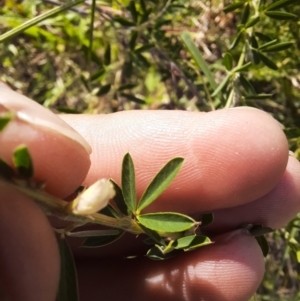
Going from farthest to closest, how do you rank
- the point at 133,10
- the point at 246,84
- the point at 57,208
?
1. the point at 133,10
2. the point at 246,84
3. the point at 57,208

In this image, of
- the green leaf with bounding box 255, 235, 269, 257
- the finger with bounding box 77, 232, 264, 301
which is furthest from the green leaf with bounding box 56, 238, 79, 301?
the green leaf with bounding box 255, 235, 269, 257

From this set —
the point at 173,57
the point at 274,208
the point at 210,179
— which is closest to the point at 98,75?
the point at 173,57

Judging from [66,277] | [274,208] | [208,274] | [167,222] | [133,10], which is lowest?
[208,274]

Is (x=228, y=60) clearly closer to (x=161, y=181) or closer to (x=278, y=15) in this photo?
(x=278, y=15)

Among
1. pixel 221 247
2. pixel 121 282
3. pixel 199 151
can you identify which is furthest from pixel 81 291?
pixel 199 151

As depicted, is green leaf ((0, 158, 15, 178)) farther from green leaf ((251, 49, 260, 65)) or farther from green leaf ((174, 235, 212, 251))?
green leaf ((251, 49, 260, 65))

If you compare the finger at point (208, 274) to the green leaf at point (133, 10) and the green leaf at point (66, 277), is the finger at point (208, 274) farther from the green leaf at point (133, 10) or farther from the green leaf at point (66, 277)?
the green leaf at point (133, 10)
